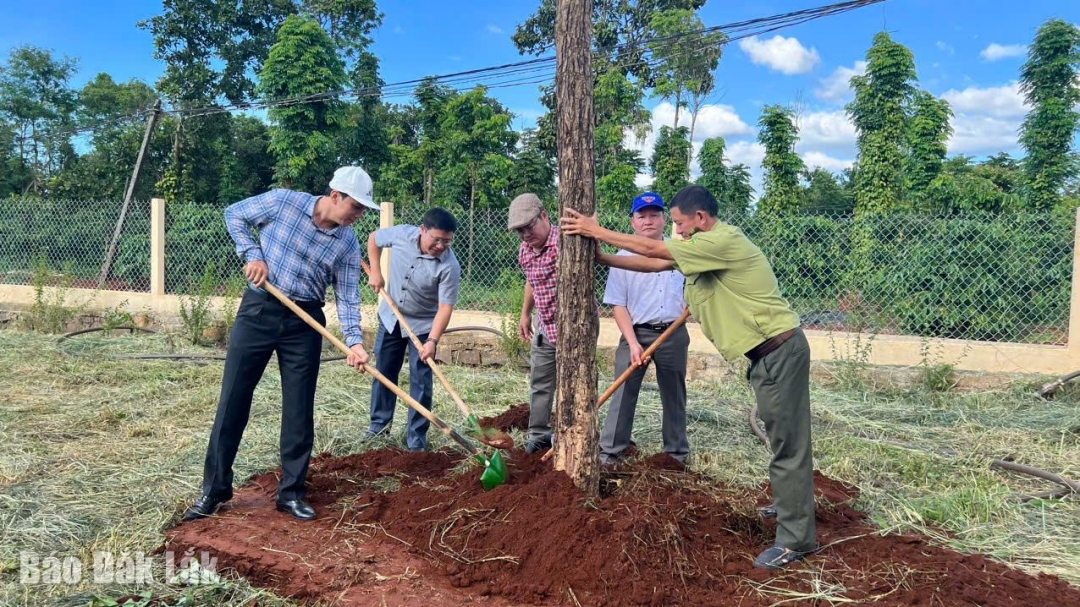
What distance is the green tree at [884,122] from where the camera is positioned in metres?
16.0

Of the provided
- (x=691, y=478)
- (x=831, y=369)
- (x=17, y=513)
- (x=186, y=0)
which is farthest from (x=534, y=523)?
(x=186, y=0)

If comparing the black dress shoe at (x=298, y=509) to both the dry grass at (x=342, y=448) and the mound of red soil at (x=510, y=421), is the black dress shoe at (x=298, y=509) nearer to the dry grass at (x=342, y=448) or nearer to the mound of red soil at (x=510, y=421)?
the dry grass at (x=342, y=448)

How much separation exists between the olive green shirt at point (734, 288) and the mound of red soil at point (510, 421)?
95.7 inches

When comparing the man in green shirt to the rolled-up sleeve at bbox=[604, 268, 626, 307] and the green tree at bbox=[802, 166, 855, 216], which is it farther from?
the green tree at bbox=[802, 166, 855, 216]

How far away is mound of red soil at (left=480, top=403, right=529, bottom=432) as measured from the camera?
5352 mm

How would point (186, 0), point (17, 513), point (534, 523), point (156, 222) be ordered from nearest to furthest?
point (534, 523) → point (17, 513) → point (156, 222) → point (186, 0)

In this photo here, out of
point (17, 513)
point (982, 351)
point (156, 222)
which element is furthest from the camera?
point (156, 222)

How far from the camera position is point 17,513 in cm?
342

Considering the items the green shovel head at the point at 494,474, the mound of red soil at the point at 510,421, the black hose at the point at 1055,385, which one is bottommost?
the mound of red soil at the point at 510,421

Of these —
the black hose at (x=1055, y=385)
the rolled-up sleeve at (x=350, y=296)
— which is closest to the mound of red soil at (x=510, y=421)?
the rolled-up sleeve at (x=350, y=296)

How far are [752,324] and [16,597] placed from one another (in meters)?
3.11

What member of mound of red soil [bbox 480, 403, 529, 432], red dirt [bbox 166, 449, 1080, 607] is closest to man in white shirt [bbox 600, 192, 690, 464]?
red dirt [bbox 166, 449, 1080, 607]

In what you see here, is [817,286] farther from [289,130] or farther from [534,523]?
[289,130]

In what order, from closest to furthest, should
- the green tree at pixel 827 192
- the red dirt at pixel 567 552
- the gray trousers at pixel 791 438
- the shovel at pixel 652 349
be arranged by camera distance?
the red dirt at pixel 567 552
the gray trousers at pixel 791 438
the shovel at pixel 652 349
the green tree at pixel 827 192
